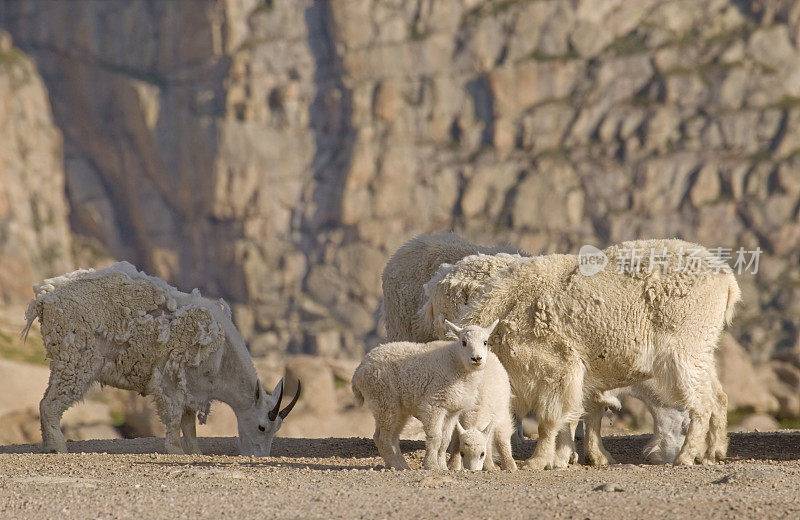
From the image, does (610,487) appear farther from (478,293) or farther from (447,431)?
(478,293)

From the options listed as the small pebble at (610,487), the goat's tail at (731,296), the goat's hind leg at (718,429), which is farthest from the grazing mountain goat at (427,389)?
the goat's tail at (731,296)

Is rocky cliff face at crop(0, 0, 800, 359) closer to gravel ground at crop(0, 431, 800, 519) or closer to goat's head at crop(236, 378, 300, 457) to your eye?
goat's head at crop(236, 378, 300, 457)

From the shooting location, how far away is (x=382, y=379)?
1068 cm

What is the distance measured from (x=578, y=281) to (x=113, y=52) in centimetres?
8184

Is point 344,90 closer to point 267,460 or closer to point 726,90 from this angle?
point 726,90

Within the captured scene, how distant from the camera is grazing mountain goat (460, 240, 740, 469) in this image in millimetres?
11156

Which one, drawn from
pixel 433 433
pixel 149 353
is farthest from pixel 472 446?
pixel 149 353

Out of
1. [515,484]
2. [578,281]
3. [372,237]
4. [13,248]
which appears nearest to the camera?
[515,484]

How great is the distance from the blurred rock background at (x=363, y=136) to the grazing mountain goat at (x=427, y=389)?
69.7 metres

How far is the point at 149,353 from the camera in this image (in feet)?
45.9

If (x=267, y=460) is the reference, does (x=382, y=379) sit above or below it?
above

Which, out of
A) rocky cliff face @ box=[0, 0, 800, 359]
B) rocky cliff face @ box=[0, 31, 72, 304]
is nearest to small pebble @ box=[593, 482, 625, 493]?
rocky cliff face @ box=[0, 0, 800, 359]

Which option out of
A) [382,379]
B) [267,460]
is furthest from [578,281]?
[267,460]

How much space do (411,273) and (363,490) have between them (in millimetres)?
6541
